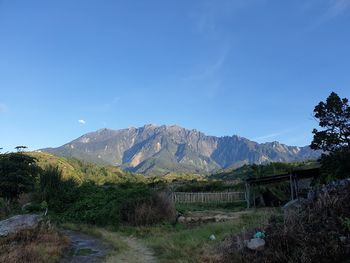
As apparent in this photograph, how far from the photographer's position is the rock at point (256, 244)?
33.1 ft

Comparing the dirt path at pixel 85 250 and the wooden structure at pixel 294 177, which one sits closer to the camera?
the dirt path at pixel 85 250

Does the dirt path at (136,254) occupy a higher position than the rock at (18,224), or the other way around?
the rock at (18,224)

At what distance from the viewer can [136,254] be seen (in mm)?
13500

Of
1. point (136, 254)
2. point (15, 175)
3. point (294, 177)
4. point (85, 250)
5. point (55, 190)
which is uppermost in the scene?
point (15, 175)

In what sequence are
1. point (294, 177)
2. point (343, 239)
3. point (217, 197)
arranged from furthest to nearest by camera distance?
point (217, 197), point (294, 177), point (343, 239)

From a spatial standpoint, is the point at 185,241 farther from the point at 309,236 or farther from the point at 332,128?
the point at 332,128

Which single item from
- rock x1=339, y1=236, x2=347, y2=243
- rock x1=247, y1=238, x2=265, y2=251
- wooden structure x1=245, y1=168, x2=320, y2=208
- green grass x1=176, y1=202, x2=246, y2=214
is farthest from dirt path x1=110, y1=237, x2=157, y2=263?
wooden structure x1=245, y1=168, x2=320, y2=208

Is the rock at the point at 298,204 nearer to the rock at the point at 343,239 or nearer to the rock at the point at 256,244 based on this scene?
the rock at the point at 256,244

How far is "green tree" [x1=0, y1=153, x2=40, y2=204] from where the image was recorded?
26641mm

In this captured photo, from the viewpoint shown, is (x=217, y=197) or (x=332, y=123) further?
(x=217, y=197)

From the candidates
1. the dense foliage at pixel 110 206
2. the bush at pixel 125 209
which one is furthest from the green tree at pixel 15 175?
the bush at pixel 125 209

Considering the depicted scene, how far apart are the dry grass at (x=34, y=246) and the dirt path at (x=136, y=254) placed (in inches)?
70.2

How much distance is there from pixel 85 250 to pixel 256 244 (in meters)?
5.95

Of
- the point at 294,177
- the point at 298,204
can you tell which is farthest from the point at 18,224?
the point at 294,177
